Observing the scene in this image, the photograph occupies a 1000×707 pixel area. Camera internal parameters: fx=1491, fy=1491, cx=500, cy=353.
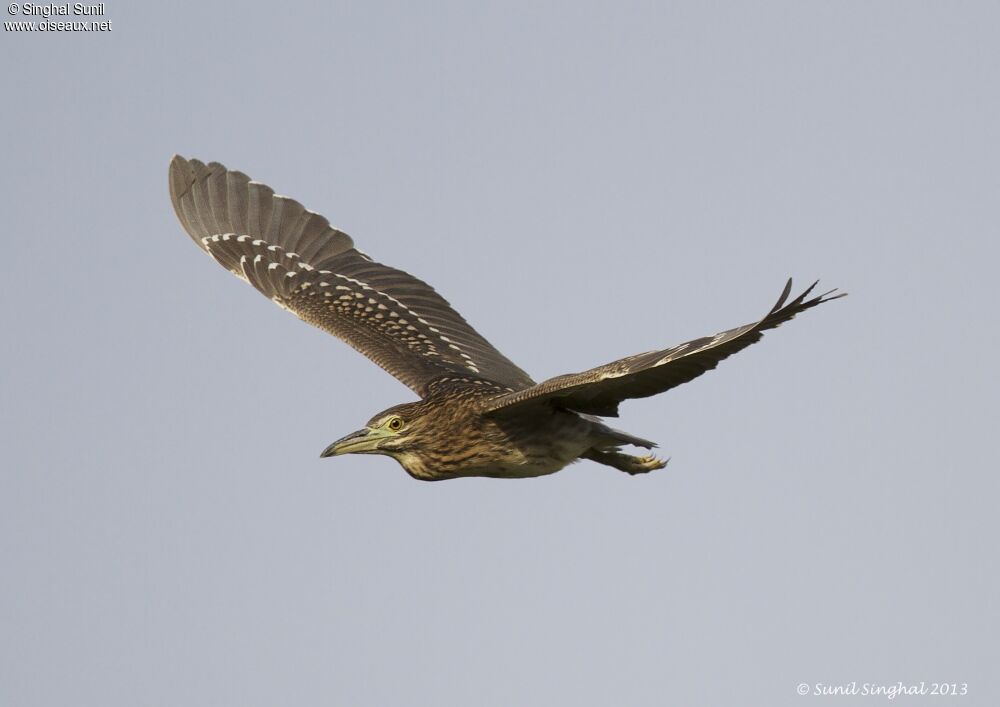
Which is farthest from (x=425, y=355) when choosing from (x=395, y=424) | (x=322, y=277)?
(x=395, y=424)

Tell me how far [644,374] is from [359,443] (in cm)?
318

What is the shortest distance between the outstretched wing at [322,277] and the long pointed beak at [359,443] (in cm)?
218

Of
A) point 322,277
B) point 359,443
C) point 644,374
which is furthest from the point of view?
point 322,277

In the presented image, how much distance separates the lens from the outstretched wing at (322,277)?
16.7 metres

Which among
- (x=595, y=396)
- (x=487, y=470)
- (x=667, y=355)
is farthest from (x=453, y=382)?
(x=667, y=355)

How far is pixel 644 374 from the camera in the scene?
478 inches

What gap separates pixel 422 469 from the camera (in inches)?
557

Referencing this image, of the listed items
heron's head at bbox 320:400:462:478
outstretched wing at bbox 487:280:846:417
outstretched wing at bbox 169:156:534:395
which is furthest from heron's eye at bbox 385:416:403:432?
outstretched wing at bbox 169:156:534:395

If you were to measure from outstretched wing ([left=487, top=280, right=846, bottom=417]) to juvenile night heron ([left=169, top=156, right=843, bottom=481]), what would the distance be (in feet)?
0.05

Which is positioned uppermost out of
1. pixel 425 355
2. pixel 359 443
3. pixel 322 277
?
pixel 322 277

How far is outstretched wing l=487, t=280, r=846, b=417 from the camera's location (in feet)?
36.3

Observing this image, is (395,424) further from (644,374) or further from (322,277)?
(322,277)

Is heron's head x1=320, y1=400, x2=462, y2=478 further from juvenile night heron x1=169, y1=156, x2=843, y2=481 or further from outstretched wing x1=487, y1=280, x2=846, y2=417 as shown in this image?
outstretched wing x1=487, y1=280, x2=846, y2=417

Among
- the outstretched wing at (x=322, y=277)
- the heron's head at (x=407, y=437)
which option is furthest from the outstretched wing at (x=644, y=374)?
the outstretched wing at (x=322, y=277)
